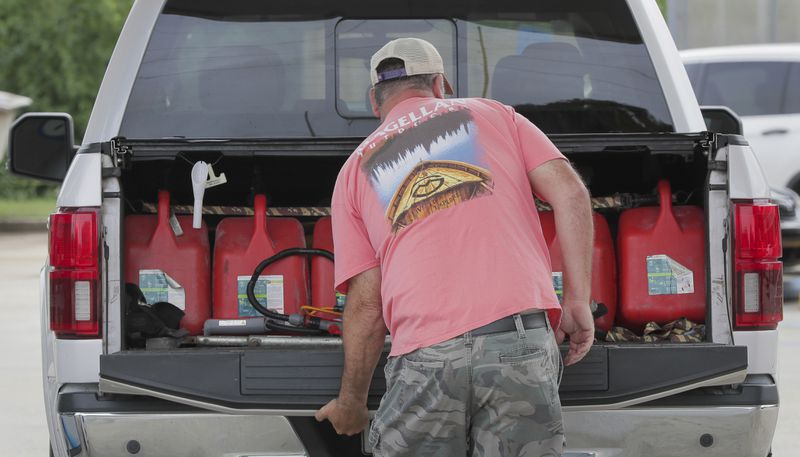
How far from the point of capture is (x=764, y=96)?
508 inches

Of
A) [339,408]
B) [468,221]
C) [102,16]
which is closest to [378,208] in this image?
[468,221]

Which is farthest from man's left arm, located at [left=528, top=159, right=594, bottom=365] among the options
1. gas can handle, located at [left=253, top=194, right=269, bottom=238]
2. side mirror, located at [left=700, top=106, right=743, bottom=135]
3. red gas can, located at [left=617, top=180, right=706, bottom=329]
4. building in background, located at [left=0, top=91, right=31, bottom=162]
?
building in background, located at [left=0, top=91, right=31, bottom=162]

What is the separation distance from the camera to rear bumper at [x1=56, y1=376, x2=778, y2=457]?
366cm

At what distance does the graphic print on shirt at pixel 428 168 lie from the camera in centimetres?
316

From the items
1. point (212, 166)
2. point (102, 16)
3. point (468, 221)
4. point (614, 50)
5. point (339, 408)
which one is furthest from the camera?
point (102, 16)

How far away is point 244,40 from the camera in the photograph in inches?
187

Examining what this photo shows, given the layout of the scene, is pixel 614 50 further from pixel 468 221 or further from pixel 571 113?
pixel 468 221

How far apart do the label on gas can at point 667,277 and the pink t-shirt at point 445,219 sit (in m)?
0.81

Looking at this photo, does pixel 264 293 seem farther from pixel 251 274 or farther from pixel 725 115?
pixel 725 115

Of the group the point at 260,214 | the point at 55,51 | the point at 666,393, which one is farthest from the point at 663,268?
the point at 55,51

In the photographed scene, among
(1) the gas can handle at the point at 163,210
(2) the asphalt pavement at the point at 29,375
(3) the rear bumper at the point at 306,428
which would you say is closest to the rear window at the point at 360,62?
(1) the gas can handle at the point at 163,210

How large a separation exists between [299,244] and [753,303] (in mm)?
1466

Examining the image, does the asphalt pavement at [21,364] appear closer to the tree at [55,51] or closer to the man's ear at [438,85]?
the man's ear at [438,85]

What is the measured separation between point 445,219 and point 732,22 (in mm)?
20783
